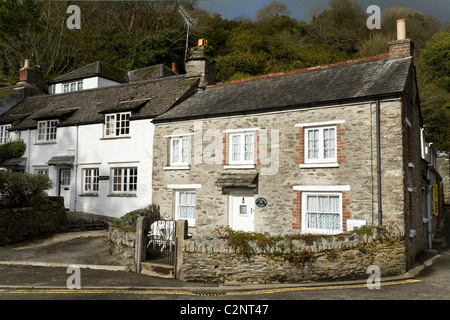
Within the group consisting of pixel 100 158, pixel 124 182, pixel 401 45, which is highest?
pixel 401 45

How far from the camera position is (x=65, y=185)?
22.1 meters

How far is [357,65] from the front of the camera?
621 inches

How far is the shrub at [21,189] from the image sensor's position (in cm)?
1606

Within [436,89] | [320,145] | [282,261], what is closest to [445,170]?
[436,89]

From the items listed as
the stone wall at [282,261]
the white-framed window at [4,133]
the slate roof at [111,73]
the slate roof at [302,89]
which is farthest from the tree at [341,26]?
the stone wall at [282,261]

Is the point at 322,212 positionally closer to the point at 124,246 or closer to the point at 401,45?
the point at 124,246

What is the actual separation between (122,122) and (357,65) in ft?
41.1

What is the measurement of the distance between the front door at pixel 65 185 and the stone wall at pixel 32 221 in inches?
144

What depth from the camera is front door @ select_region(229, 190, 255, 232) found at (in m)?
15.1

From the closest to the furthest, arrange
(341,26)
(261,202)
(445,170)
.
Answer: (261,202)
(445,170)
(341,26)

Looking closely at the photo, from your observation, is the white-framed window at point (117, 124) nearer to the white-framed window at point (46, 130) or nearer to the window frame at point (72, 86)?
the white-framed window at point (46, 130)

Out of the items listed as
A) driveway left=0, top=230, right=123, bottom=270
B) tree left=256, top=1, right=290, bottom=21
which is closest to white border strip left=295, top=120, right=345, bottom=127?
driveway left=0, top=230, right=123, bottom=270

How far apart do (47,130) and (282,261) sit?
18.9m

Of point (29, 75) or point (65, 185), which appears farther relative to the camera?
point (29, 75)
